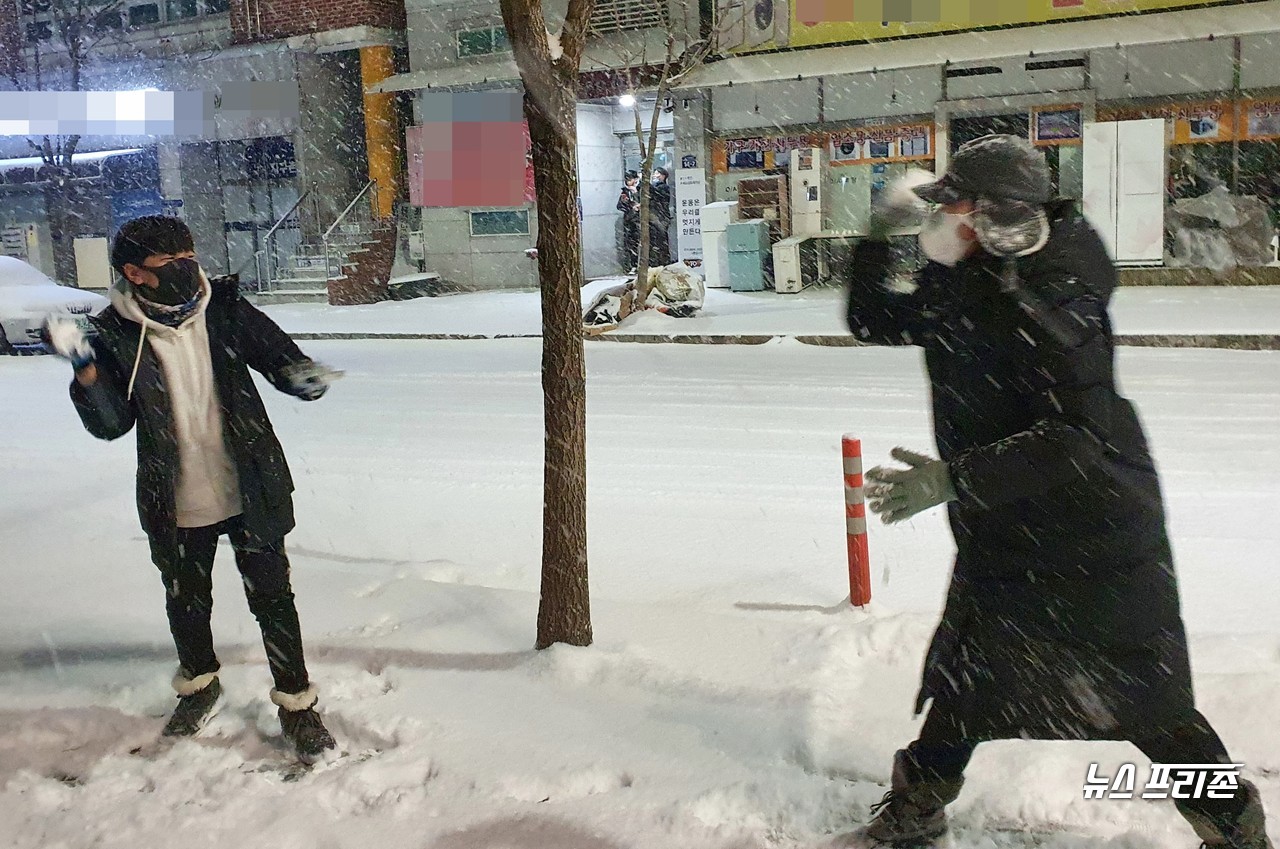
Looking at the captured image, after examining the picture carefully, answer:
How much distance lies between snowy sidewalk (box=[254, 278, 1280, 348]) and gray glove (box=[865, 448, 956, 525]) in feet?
38.8

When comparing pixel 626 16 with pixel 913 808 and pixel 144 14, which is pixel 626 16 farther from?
pixel 913 808

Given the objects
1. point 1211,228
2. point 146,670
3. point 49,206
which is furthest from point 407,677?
point 49,206

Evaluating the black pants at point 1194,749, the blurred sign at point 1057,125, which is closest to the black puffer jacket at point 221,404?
the black pants at point 1194,749

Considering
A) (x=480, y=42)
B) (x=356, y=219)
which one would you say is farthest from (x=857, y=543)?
(x=356, y=219)

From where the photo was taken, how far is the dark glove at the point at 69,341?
11.5 ft

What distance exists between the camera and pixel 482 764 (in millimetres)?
3752

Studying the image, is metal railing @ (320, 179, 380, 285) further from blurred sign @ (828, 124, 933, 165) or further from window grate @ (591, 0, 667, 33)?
blurred sign @ (828, 124, 933, 165)

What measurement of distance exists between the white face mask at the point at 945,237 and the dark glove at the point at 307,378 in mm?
1956

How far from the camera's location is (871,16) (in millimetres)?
20438

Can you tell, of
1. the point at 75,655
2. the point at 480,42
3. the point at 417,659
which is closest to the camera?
the point at 417,659

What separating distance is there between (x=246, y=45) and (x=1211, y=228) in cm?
2063

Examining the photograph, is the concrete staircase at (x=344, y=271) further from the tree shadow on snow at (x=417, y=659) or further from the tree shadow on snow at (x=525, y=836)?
the tree shadow on snow at (x=525, y=836)

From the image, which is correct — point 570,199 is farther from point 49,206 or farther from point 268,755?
point 49,206

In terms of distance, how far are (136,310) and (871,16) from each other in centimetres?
1899
